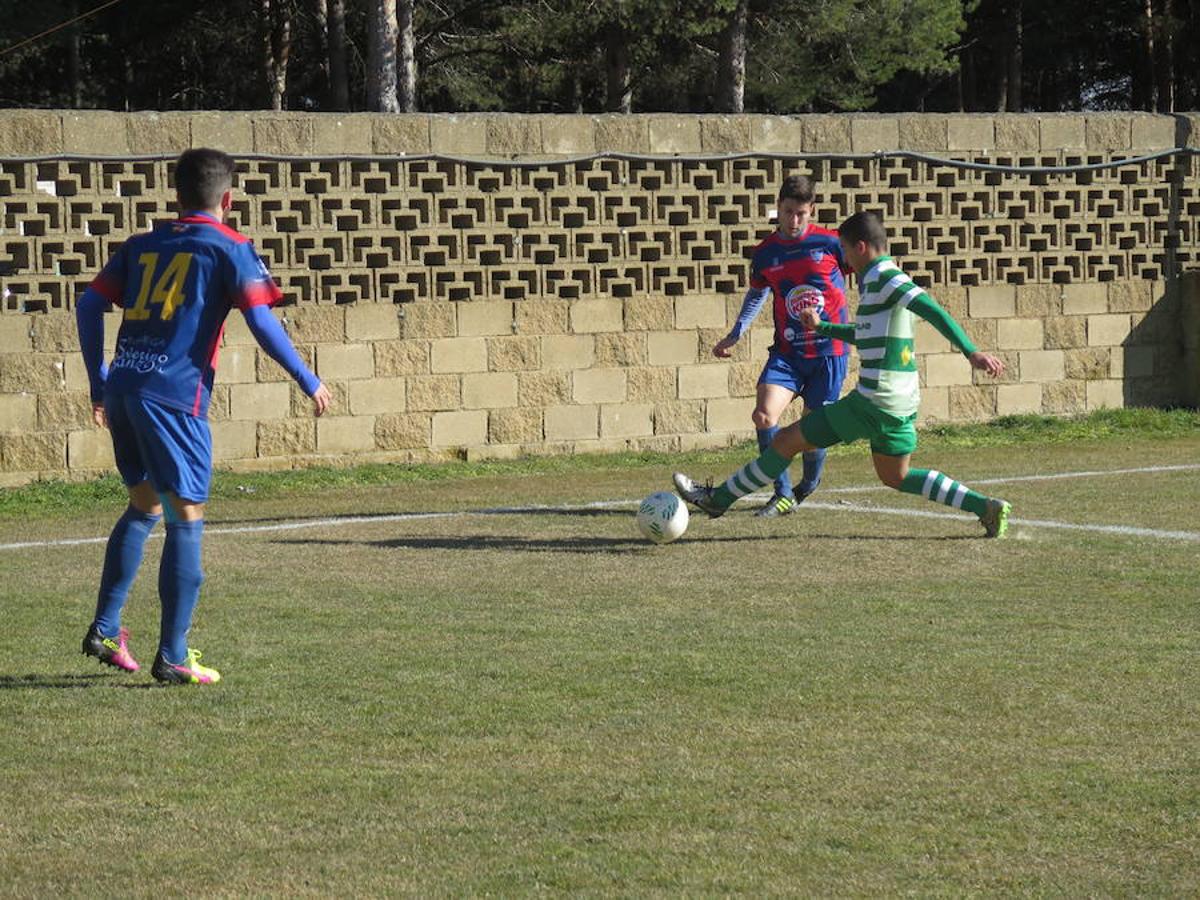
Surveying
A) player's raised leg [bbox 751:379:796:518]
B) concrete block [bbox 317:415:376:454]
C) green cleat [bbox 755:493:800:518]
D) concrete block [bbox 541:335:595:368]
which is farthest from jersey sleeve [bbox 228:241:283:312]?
concrete block [bbox 541:335:595:368]

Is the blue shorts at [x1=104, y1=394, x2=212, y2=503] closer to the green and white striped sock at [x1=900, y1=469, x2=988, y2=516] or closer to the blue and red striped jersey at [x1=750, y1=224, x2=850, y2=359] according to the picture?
the green and white striped sock at [x1=900, y1=469, x2=988, y2=516]

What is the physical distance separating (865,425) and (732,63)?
73.2 ft

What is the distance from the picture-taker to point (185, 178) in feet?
23.8

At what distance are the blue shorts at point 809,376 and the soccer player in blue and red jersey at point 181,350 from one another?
17.2ft

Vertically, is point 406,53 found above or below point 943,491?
above

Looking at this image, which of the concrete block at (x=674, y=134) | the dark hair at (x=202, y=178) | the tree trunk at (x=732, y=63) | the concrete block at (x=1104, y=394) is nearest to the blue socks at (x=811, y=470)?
the concrete block at (x=674, y=134)

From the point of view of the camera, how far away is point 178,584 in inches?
285

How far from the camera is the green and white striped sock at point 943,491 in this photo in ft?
35.8

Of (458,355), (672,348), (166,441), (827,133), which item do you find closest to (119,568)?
(166,441)

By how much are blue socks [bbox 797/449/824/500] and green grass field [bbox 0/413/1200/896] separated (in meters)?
0.40

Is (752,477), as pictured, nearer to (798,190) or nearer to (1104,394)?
(798,190)

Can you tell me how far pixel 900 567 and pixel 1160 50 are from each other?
34.1 meters

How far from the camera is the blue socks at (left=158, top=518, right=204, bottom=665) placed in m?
7.23

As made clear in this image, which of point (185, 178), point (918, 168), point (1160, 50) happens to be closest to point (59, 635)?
point (185, 178)
